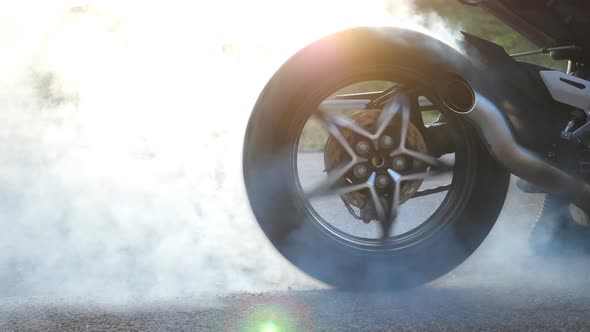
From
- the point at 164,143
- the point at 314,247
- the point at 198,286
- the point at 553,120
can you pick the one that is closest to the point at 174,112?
the point at 164,143

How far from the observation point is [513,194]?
469cm

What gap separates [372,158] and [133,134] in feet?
6.35

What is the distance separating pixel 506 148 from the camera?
2520 millimetres

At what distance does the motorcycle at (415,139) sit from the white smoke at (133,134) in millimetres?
455

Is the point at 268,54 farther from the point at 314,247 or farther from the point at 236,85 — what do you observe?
the point at 314,247

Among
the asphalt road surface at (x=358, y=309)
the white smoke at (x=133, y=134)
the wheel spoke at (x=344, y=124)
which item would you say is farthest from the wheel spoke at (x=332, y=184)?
the white smoke at (x=133, y=134)

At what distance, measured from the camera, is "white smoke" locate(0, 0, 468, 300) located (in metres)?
3.23

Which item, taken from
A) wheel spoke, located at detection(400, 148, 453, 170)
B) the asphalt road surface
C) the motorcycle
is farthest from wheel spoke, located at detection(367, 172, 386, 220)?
the asphalt road surface

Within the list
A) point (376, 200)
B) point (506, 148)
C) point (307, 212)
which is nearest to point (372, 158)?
point (376, 200)

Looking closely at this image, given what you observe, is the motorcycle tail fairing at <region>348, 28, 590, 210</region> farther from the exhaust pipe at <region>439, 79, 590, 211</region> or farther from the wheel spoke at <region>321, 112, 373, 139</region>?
the wheel spoke at <region>321, 112, 373, 139</region>

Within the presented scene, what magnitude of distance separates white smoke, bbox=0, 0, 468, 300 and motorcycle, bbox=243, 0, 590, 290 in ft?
1.49

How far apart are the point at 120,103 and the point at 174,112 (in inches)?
12.4

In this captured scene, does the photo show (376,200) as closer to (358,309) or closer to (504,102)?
(358,309)

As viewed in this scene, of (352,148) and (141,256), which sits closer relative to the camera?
(352,148)
